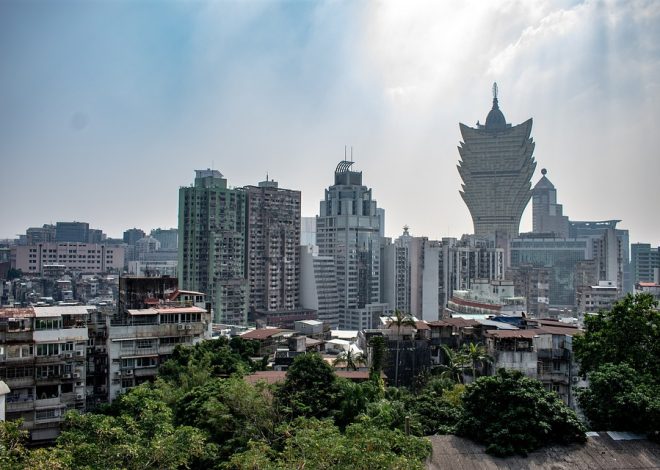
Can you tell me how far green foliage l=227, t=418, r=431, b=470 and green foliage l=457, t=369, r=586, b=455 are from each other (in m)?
2.85

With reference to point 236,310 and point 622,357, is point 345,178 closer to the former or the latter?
point 236,310

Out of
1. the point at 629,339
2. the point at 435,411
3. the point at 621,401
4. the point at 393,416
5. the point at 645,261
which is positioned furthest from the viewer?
the point at 645,261

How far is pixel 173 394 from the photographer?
23453 millimetres

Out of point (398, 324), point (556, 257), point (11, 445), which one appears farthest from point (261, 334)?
point (556, 257)

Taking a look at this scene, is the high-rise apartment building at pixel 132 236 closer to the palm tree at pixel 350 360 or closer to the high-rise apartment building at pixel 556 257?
the high-rise apartment building at pixel 556 257

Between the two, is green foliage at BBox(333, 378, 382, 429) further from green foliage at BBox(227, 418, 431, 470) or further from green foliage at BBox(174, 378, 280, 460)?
green foliage at BBox(227, 418, 431, 470)

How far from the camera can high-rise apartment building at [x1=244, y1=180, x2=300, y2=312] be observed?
88.6m

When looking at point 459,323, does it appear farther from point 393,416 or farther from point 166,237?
point 166,237

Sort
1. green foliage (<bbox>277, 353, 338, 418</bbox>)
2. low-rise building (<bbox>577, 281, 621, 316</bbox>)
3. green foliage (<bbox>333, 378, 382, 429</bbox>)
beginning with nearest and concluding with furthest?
1. green foliage (<bbox>277, 353, 338, 418</bbox>)
2. green foliage (<bbox>333, 378, 382, 429</bbox>)
3. low-rise building (<bbox>577, 281, 621, 316</bbox>)

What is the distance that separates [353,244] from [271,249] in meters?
16.2

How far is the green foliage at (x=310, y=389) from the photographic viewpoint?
64.9 ft

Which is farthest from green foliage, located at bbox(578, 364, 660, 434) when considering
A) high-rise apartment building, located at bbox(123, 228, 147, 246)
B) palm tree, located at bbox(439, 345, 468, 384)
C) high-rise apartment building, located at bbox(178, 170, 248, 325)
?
high-rise apartment building, located at bbox(123, 228, 147, 246)

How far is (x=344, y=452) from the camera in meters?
12.7

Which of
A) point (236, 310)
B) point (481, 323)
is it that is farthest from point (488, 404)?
point (236, 310)
